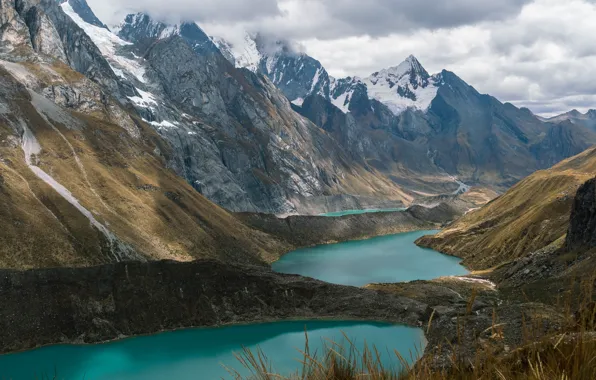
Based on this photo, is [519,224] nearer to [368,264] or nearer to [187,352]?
[368,264]

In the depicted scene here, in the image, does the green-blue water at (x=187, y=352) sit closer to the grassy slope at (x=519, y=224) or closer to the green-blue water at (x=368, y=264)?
the green-blue water at (x=368, y=264)

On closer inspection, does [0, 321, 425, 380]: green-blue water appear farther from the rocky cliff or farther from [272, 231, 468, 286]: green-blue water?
[272, 231, 468, 286]: green-blue water

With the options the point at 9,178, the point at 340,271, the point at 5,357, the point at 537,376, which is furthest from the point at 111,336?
the point at 340,271

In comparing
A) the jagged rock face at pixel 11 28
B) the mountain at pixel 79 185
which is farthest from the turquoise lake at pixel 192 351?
the jagged rock face at pixel 11 28

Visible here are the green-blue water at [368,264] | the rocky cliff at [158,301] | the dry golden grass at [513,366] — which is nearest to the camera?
the dry golden grass at [513,366]

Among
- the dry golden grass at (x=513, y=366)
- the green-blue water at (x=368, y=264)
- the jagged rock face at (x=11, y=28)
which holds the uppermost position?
the jagged rock face at (x=11, y=28)

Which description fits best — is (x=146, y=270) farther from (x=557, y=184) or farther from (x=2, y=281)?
(x=557, y=184)
